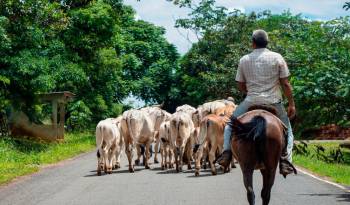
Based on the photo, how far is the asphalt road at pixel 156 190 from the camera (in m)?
11.3

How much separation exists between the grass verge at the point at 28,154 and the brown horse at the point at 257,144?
8.42 m

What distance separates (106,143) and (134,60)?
141ft

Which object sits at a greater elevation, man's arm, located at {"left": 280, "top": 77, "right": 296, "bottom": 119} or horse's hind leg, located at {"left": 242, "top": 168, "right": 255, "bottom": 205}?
man's arm, located at {"left": 280, "top": 77, "right": 296, "bottom": 119}

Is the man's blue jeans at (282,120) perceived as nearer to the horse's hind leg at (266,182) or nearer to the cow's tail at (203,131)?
the horse's hind leg at (266,182)

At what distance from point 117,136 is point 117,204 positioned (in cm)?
Result: 725

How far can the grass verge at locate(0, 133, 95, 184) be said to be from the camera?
59.0 ft

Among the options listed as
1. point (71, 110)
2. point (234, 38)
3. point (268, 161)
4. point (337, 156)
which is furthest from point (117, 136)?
point (234, 38)

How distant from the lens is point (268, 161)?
27.6ft

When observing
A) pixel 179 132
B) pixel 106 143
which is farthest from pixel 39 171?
pixel 179 132

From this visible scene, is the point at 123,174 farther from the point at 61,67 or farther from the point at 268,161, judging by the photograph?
the point at 61,67

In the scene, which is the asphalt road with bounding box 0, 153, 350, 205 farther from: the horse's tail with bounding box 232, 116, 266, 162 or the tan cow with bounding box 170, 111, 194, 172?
the horse's tail with bounding box 232, 116, 266, 162

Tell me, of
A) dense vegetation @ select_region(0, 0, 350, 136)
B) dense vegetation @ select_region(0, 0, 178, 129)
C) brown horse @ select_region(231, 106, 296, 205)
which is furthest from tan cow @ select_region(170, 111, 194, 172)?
brown horse @ select_region(231, 106, 296, 205)

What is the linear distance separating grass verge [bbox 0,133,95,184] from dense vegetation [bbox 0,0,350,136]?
1.69m

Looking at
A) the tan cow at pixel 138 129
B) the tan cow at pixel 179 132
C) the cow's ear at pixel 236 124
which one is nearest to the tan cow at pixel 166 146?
the tan cow at pixel 138 129
